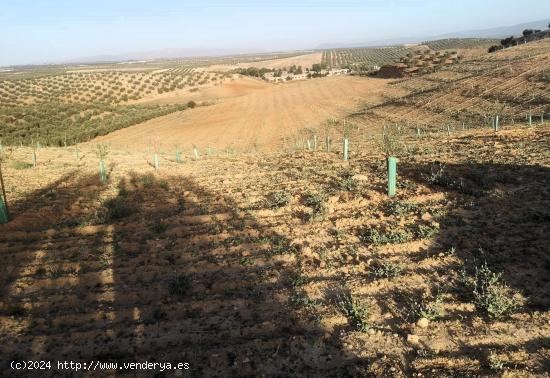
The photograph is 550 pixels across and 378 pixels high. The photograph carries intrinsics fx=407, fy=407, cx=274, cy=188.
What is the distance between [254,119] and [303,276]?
33.2 m

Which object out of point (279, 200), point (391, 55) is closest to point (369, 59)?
point (391, 55)

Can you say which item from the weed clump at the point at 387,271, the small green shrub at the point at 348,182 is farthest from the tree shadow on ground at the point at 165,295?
the small green shrub at the point at 348,182

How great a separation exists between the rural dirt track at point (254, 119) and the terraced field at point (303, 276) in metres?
18.9

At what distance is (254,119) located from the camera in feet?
123

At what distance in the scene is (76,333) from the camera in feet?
14.4

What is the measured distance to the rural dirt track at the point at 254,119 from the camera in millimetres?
31047

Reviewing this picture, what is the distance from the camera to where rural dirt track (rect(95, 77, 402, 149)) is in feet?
102

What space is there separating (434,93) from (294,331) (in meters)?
34.5

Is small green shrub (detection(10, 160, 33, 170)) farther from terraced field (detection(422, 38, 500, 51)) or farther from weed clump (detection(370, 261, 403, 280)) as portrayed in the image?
terraced field (detection(422, 38, 500, 51))

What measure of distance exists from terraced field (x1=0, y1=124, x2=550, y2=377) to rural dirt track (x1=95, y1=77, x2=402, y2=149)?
18.9 meters

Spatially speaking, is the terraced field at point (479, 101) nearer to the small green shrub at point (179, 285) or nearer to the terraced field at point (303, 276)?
the terraced field at point (303, 276)

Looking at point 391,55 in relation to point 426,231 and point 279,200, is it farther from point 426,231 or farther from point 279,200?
point 426,231

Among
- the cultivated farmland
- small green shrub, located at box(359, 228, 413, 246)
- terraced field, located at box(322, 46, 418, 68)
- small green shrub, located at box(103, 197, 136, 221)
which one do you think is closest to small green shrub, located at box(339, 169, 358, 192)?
the cultivated farmland

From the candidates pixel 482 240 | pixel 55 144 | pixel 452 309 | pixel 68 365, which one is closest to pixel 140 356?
pixel 68 365
